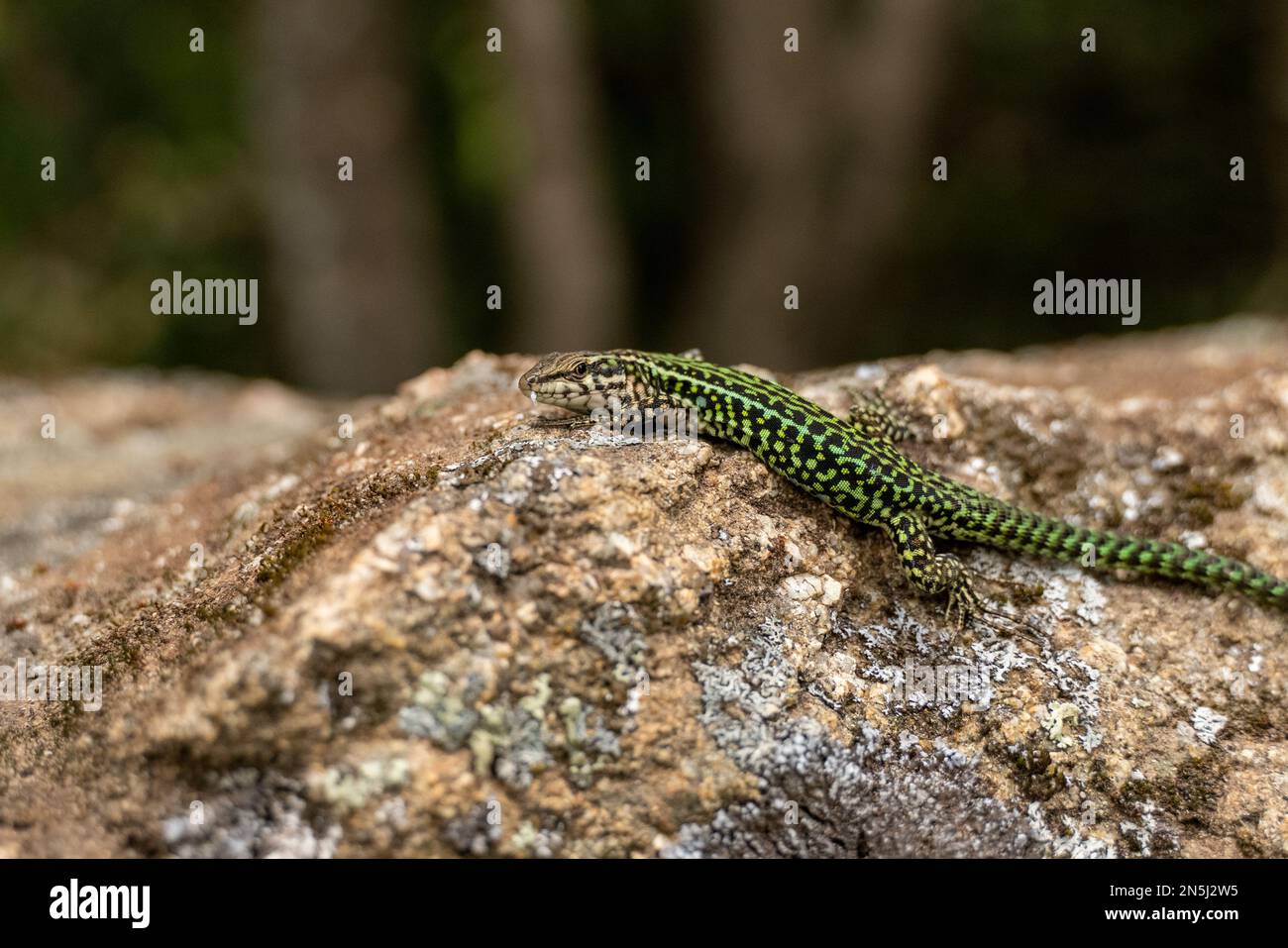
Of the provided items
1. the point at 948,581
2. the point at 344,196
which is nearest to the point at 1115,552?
the point at 948,581

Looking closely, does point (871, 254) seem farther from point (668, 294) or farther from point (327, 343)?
point (327, 343)

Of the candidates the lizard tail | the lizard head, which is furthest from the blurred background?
the lizard tail

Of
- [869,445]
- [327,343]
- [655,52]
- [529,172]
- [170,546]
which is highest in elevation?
[655,52]

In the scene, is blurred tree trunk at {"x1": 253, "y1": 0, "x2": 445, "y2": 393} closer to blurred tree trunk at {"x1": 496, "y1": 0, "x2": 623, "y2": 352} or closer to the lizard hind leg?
blurred tree trunk at {"x1": 496, "y1": 0, "x2": 623, "y2": 352}

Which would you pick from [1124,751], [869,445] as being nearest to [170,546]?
[869,445]

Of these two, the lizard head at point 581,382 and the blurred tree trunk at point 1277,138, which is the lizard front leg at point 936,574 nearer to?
the lizard head at point 581,382

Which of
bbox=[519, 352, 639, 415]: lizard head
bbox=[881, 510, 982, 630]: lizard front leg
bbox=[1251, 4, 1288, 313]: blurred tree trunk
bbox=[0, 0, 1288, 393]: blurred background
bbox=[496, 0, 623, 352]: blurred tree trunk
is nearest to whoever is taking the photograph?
bbox=[881, 510, 982, 630]: lizard front leg
